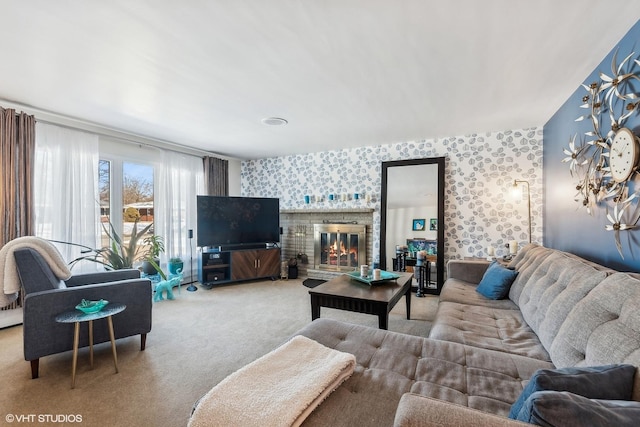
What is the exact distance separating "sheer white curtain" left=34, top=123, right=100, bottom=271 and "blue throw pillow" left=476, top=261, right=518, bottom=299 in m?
4.38

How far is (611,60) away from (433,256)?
107 inches

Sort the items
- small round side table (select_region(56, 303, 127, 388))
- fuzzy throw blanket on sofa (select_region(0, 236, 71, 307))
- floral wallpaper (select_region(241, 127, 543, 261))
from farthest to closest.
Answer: floral wallpaper (select_region(241, 127, 543, 261))
fuzzy throw blanket on sofa (select_region(0, 236, 71, 307))
small round side table (select_region(56, 303, 127, 388))

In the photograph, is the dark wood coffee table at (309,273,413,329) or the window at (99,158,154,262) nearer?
the dark wood coffee table at (309,273,413,329)

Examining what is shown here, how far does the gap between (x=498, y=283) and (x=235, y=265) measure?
3.65 m

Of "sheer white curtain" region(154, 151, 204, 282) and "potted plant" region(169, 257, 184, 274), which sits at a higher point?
"sheer white curtain" region(154, 151, 204, 282)

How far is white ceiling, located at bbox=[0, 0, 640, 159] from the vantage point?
5.24ft

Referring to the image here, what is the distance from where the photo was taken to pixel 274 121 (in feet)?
11.2

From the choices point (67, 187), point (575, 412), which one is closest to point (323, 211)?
point (67, 187)

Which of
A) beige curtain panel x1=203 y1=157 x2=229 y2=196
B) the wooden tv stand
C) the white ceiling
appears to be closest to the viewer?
the white ceiling

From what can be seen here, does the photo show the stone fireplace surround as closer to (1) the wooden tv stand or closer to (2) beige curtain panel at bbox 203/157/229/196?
(1) the wooden tv stand

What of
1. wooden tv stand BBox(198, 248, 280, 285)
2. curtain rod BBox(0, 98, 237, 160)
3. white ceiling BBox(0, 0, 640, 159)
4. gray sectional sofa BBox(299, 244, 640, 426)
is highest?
white ceiling BBox(0, 0, 640, 159)

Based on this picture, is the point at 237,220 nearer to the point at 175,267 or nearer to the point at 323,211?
the point at 175,267

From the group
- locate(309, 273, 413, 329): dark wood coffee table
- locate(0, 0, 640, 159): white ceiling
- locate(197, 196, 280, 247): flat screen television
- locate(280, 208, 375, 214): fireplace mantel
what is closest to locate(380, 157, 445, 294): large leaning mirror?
locate(280, 208, 375, 214): fireplace mantel

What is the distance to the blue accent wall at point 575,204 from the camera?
5.68ft
